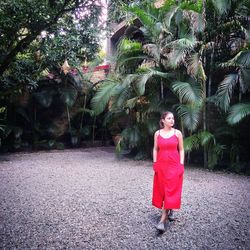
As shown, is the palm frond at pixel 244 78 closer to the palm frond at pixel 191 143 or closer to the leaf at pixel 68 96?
the palm frond at pixel 191 143

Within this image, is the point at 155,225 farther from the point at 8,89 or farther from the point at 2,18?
the point at 8,89

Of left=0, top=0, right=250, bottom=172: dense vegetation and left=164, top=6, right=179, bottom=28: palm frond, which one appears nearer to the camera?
left=0, top=0, right=250, bottom=172: dense vegetation

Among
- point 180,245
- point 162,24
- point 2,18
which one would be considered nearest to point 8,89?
point 2,18

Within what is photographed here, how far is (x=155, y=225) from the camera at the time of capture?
4023 millimetres

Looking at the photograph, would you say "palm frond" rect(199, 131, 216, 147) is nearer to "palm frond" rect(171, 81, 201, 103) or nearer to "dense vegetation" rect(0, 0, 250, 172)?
"dense vegetation" rect(0, 0, 250, 172)

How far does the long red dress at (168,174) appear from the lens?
3.83m

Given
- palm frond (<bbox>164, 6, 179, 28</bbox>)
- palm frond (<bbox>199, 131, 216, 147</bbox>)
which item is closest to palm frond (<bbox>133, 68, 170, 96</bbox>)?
palm frond (<bbox>164, 6, 179, 28</bbox>)

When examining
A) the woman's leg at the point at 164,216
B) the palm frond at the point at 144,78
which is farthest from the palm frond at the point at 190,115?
the woman's leg at the point at 164,216

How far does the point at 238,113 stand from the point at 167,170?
3.51 metres

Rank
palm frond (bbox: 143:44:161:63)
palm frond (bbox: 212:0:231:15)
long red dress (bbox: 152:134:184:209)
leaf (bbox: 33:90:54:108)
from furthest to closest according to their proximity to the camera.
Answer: leaf (bbox: 33:90:54:108)
palm frond (bbox: 143:44:161:63)
palm frond (bbox: 212:0:231:15)
long red dress (bbox: 152:134:184:209)

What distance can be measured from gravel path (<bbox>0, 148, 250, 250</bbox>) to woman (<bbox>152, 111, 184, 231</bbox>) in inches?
13.7

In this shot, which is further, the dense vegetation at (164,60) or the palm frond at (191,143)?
the palm frond at (191,143)

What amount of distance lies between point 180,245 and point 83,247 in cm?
108

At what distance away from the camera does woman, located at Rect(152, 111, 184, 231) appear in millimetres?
3836
